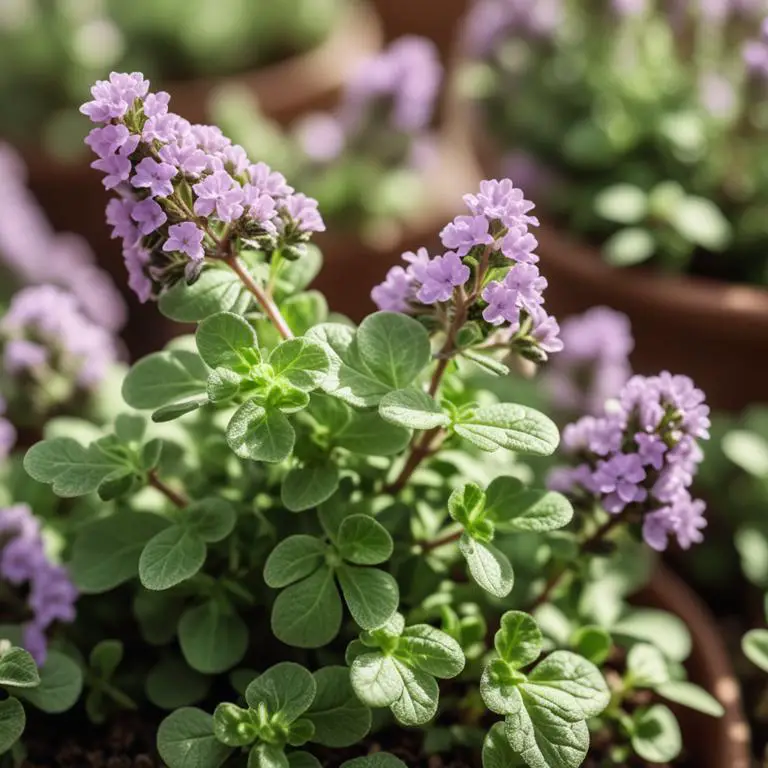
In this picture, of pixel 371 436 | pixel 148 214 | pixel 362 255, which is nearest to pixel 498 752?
pixel 371 436

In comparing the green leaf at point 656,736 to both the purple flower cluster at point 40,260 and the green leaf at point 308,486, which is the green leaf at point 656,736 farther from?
the purple flower cluster at point 40,260

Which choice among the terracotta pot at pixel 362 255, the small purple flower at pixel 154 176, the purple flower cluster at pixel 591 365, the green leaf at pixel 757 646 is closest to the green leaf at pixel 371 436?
the small purple flower at pixel 154 176

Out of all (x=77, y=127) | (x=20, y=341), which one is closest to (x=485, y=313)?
(x=20, y=341)

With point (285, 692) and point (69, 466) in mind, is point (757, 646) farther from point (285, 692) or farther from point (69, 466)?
point (69, 466)

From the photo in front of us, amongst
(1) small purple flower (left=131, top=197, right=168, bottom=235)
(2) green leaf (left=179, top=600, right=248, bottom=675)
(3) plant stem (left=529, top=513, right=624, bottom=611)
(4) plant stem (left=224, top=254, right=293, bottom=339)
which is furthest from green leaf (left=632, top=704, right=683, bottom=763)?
(1) small purple flower (left=131, top=197, right=168, bottom=235)

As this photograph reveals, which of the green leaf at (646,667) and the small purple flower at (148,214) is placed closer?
the small purple flower at (148,214)
